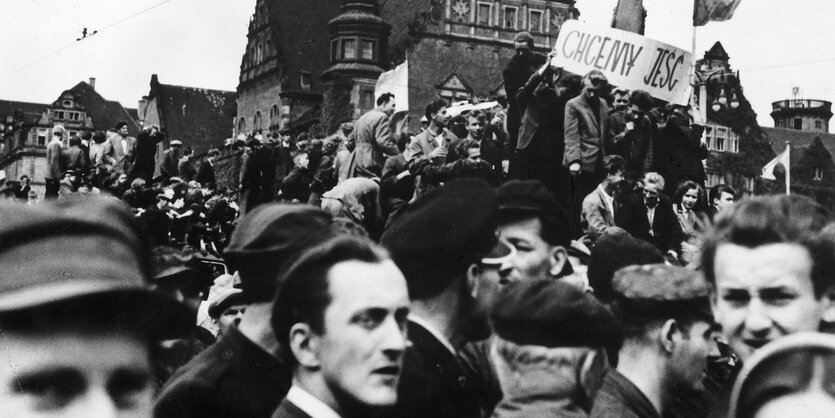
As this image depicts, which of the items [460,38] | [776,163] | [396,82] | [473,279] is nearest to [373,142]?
[396,82]

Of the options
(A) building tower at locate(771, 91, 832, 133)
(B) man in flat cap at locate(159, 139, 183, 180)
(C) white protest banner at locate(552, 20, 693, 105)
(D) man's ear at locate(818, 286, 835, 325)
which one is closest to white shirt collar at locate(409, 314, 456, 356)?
(D) man's ear at locate(818, 286, 835, 325)

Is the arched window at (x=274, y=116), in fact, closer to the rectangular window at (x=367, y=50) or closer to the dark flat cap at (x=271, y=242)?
the rectangular window at (x=367, y=50)

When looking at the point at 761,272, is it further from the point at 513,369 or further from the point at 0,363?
the point at 0,363

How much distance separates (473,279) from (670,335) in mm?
724

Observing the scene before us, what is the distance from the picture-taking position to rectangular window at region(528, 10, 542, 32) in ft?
124

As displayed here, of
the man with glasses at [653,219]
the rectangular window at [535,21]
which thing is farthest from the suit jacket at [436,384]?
the rectangular window at [535,21]

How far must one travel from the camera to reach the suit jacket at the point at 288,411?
3409 mm

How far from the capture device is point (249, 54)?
55.4 meters

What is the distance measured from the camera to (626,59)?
7.51 m

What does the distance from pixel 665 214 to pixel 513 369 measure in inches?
144

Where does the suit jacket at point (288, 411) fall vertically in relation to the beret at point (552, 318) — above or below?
below

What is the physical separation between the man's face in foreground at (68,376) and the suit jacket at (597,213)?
3.82 metres

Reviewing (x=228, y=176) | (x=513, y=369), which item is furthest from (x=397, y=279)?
(x=228, y=176)

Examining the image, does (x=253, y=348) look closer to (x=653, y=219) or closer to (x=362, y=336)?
(x=362, y=336)
